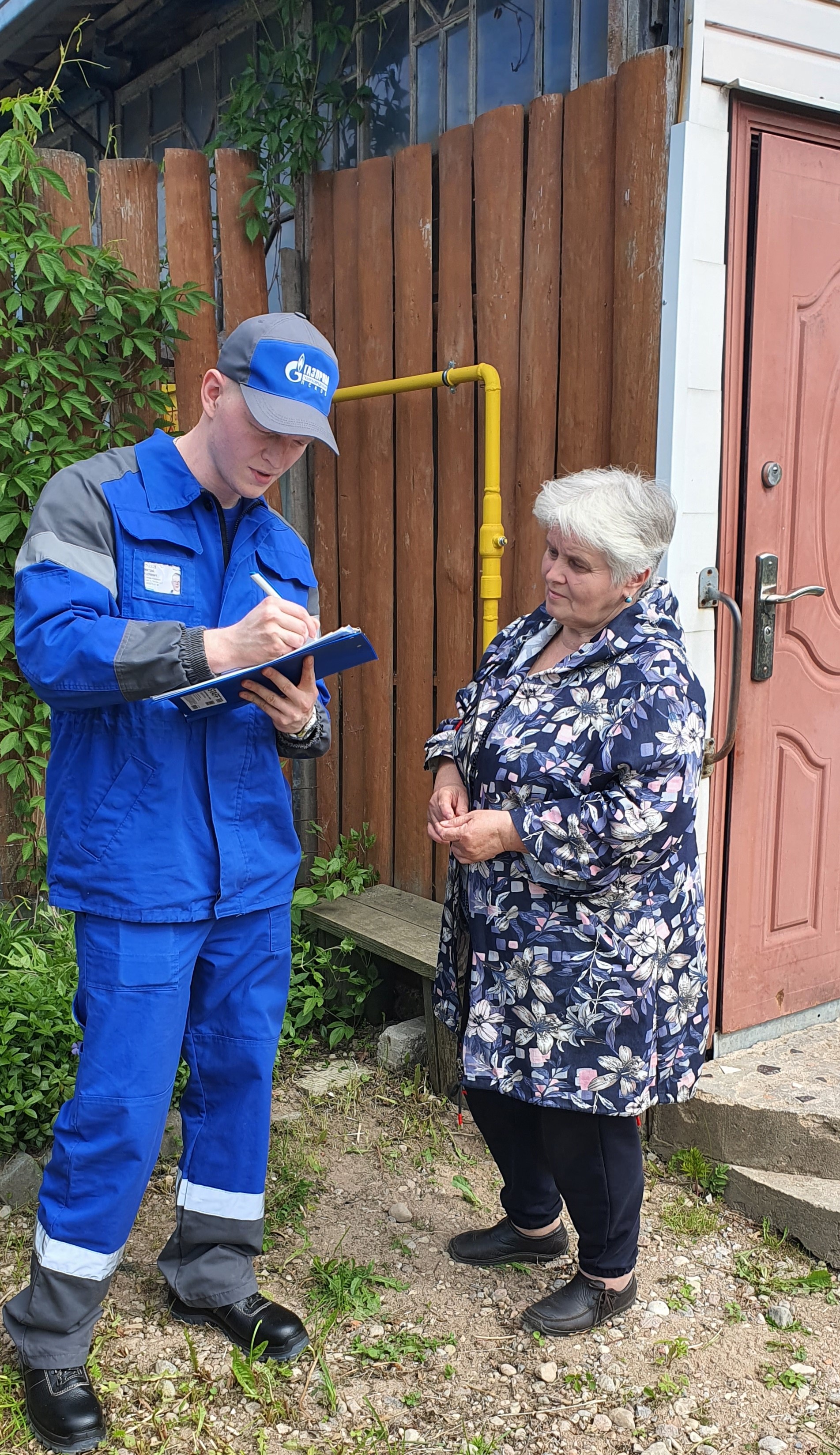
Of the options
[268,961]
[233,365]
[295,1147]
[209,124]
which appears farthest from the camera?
[209,124]

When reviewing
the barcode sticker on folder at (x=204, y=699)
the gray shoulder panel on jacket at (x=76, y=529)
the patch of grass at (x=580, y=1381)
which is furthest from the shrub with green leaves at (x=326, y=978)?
the gray shoulder panel on jacket at (x=76, y=529)

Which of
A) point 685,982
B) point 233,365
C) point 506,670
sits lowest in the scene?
point 685,982

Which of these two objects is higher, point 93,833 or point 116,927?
point 93,833

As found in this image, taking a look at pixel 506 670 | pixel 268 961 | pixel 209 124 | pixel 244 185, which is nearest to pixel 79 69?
pixel 209 124

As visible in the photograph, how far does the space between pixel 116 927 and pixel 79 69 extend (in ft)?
17.8

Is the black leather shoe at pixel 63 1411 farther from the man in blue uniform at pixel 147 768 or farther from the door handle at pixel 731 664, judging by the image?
the door handle at pixel 731 664

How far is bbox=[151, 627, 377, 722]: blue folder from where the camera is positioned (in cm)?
203

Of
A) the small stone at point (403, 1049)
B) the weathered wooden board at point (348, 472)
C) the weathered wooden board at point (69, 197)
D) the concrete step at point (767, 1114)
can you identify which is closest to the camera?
the concrete step at point (767, 1114)

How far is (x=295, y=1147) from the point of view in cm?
338

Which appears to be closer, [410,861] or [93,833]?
[93,833]

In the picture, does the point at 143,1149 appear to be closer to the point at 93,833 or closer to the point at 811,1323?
the point at 93,833

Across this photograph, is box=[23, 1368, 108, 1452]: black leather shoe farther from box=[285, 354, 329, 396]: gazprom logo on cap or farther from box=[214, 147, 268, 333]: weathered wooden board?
box=[214, 147, 268, 333]: weathered wooden board

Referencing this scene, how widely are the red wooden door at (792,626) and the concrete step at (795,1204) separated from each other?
0.47 meters

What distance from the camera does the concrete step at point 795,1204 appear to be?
9.55 feet
